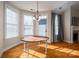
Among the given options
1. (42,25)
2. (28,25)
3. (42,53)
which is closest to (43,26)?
(42,25)

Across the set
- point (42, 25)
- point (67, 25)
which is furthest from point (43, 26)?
point (67, 25)

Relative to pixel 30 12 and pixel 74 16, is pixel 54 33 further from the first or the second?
pixel 30 12

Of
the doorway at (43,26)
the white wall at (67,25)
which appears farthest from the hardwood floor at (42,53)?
the doorway at (43,26)

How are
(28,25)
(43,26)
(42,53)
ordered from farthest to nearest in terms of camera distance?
(43,26) < (28,25) < (42,53)

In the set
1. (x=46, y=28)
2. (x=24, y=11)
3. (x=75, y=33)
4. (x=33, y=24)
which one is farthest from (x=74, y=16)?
(x=24, y=11)

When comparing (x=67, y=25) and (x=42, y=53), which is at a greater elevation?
(x=67, y=25)

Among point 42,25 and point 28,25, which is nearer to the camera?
point 28,25

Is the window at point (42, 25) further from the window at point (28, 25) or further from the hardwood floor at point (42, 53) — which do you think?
the hardwood floor at point (42, 53)

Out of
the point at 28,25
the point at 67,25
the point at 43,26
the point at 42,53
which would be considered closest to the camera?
the point at 42,53

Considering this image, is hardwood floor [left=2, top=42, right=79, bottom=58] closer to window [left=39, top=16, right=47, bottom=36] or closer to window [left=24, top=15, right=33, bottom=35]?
window [left=24, top=15, right=33, bottom=35]

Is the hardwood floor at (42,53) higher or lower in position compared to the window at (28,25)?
lower

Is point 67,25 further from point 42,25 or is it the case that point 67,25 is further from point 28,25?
point 28,25

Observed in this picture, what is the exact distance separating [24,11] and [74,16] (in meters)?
3.64

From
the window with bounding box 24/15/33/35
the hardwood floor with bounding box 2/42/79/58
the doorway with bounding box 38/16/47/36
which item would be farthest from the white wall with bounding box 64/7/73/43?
Answer: the window with bounding box 24/15/33/35
